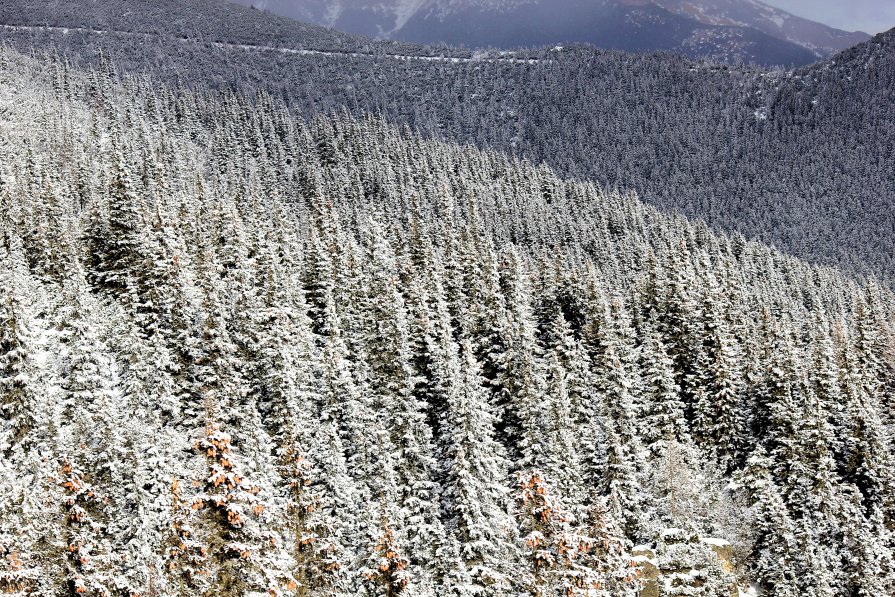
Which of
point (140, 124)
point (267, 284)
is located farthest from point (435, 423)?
point (140, 124)

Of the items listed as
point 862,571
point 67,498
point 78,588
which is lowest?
point 862,571

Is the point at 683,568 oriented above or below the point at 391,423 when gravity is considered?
below

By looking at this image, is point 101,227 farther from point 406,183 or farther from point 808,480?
point 406,183

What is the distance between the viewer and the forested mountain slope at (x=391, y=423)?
29203 mm

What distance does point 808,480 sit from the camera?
4934 centimetres

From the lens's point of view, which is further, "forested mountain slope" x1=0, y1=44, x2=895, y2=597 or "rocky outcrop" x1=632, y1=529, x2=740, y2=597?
"rocky outcrop" x1=632, y1=529, x2=740, y2=597

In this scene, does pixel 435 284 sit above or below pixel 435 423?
above

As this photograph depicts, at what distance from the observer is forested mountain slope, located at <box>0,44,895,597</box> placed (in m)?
29.2

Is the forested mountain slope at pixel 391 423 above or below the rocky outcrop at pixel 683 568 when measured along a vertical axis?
above

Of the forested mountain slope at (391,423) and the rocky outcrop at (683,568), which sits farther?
the rocky outcrop at (683,568)

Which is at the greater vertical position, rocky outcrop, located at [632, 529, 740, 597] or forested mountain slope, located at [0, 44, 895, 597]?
forested mountain slope, located at [0, 44, 895, 597]

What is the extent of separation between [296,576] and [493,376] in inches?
793

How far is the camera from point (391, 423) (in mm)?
37156

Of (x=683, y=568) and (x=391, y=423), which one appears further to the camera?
(x=683, y=568)
